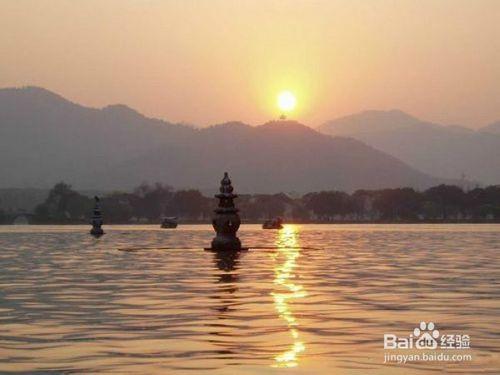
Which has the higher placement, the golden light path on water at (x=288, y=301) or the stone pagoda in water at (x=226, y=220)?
the stone pagoda in water at (x=226, y=220)

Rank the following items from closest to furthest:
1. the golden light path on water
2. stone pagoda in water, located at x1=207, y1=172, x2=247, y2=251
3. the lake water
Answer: the lake water, the golden light path on water, stone pagoda in water, located at x1=207, y1=172, x2=247, y2=251

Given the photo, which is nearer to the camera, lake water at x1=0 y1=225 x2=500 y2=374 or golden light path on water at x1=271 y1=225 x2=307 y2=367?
lake water at x1=0 y1=225 x2=500 y2=374

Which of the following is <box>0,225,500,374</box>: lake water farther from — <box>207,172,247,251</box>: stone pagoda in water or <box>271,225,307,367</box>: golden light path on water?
<box>207,172,247,251</box>: stone pagoda in water

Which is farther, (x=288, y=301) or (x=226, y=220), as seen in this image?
(x=226, y=220)

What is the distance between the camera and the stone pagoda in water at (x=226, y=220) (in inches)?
2628

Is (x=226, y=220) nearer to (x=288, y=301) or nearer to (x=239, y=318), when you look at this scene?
(x=288, y=301)

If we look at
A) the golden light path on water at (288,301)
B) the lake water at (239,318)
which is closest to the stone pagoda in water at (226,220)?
the golden light path on water at (288,301)

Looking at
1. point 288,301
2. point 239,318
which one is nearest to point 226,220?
point 288,301

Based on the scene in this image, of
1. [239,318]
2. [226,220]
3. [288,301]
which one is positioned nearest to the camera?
[239,318]

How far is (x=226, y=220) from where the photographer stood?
68.2m

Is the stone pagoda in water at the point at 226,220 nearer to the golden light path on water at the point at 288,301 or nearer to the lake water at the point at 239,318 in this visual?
the golden light path on water at the point at 288,301

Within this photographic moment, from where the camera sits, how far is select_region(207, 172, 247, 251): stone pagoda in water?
66750mm

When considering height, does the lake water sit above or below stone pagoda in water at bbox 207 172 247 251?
below

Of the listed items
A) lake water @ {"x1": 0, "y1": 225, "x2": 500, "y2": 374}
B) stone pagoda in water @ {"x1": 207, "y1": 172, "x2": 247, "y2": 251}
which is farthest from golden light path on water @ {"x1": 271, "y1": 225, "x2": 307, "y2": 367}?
stone pagoda in water @ {"x1": 207, "y1": 172, "x2": 247, "y2": 251}
